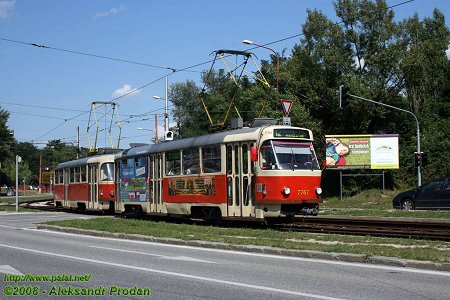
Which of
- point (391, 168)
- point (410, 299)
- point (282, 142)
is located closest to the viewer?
point (410, 299)

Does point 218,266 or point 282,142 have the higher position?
point 282,142

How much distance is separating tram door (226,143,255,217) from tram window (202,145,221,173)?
523 millimetres

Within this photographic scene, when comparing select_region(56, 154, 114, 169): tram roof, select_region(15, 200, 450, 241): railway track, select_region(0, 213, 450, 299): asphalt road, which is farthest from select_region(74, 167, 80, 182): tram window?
select_region(0, 213, 450, 299): asphalt road

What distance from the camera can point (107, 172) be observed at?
28938 mm

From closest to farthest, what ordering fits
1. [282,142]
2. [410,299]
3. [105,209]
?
[410,299] → [282,142] → [105,209]

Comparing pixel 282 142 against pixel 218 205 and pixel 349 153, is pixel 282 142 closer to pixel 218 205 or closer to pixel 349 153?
pixel 218 205

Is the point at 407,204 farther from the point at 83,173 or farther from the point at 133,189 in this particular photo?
the point at 83,173

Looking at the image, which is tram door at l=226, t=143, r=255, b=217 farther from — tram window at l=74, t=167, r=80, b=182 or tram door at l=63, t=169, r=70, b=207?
tram door at l=63, t=169, r=70, b=207

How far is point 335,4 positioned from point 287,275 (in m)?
39.6

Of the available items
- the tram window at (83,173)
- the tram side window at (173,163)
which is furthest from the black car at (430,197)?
the tram window at (83,173)

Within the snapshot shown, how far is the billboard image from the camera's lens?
3972cm

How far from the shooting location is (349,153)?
40.1 m

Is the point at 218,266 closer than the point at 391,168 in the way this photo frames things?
Yes

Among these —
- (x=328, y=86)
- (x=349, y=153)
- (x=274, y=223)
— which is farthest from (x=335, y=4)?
(x=274, y=223)
